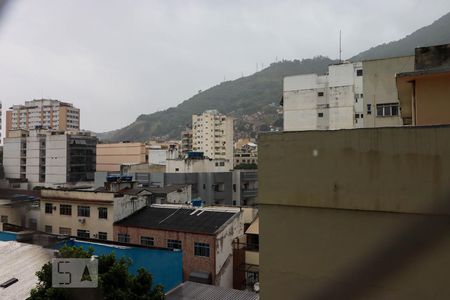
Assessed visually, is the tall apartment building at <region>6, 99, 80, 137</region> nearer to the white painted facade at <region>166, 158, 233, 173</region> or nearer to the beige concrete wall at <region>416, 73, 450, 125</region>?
the white painted facade at <region>166, 158, 233, 173</region>

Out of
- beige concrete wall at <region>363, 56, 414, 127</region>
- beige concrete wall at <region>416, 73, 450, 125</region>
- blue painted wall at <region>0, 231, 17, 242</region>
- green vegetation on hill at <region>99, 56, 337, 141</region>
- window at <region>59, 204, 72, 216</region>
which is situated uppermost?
green vegetation on hill at <region>99, 56, 337, 141</region>

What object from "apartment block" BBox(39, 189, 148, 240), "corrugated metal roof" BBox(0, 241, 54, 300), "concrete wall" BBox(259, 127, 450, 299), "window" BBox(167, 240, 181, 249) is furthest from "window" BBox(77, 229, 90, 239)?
"concrete wall" BBox(259, 127, 450, 299)

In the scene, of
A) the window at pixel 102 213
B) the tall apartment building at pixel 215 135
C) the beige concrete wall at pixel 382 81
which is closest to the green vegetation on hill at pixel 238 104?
the tall apartment building at pixel 215 135

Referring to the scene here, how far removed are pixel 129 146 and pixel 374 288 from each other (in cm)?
2041

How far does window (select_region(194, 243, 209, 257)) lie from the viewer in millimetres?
6059

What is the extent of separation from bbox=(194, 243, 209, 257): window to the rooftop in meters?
0.22

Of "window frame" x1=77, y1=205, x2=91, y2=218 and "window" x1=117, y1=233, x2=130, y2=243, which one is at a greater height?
"window frame" x1=77, y1=205, x2=91, y2=218

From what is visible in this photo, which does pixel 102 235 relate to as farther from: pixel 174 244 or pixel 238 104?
pixel 238 104

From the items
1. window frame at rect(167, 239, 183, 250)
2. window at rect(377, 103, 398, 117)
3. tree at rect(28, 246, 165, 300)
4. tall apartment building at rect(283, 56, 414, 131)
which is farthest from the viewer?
tall apartment building at rect(283, 56, 414, 131)

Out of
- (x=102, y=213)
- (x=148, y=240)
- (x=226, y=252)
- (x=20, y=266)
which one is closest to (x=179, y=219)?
(x=148, y=240)

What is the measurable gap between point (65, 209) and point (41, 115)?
24.5 metres

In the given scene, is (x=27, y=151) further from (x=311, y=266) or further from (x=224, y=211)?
(x=311, y=266)

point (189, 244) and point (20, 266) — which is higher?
point (20, 266)

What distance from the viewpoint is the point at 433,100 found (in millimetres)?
1677
